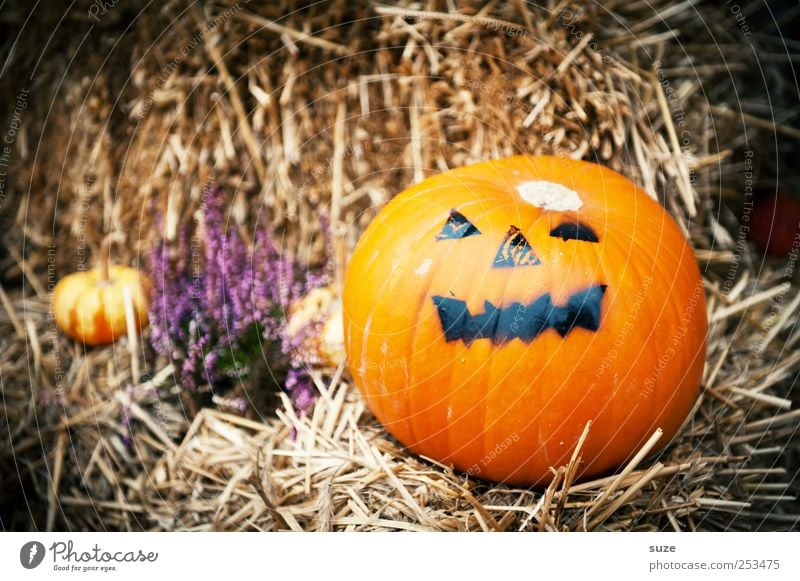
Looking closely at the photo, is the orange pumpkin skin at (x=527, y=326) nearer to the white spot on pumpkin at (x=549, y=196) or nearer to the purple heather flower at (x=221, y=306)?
the white spot on pumpkin at (x=549, y=196)

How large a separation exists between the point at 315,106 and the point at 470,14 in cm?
42

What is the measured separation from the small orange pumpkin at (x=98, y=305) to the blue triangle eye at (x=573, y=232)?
0.93 m

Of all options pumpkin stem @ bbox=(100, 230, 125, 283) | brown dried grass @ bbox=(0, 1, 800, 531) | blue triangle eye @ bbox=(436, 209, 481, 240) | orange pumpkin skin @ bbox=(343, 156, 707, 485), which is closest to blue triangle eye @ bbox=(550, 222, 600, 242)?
orange pumpkin skin @ bbox=(343, 156, 707, 485)

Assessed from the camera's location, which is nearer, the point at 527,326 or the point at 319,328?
the point at 527,326

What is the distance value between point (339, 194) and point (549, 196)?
0.68 m

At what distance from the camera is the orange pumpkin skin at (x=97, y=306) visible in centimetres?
145
